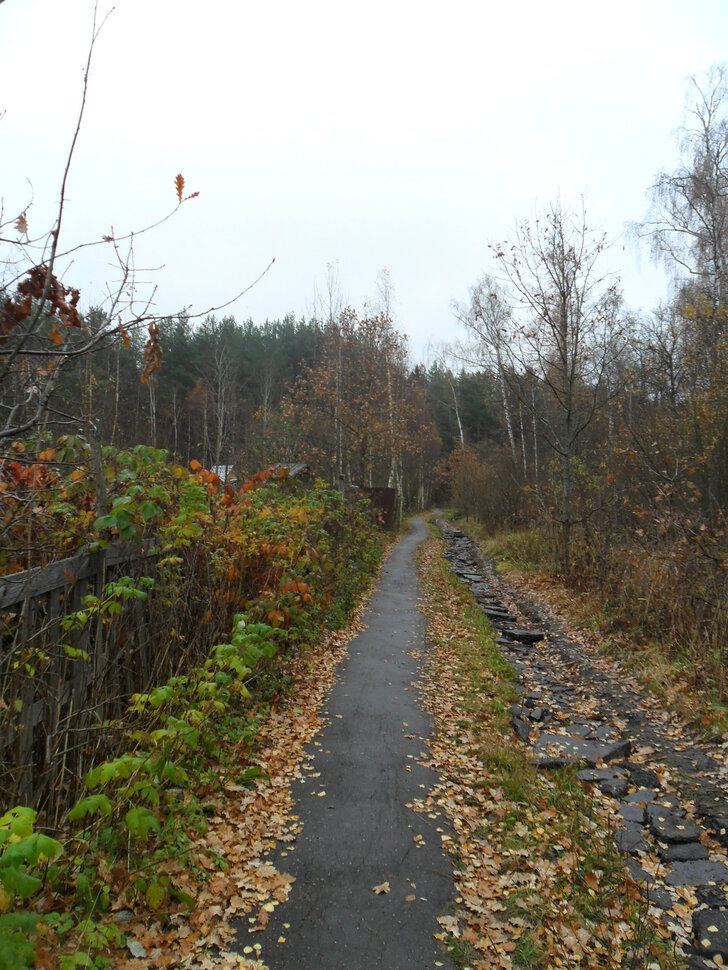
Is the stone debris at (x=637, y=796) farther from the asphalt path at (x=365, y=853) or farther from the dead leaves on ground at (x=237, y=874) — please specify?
the dead leaves on ground at (x=237, y=874)

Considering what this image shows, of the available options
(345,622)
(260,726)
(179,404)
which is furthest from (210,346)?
(260,726)

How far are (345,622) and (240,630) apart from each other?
5544 millimetres

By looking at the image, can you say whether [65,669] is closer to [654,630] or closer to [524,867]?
[524,867]

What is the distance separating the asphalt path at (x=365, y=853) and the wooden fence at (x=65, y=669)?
129 cm

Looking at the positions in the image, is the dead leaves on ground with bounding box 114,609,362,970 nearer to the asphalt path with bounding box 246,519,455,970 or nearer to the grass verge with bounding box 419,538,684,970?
the asphalt path with bounding box 246,519,455,970

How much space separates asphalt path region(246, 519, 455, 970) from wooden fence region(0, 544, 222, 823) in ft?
4.23

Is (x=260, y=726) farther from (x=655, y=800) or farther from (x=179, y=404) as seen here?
(x=179, y=404)

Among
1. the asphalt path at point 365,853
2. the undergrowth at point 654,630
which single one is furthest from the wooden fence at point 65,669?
the undergrowth at point 654,630

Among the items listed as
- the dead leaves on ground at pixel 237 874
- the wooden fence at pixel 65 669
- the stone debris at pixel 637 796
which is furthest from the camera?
the stone debris at pixel 637 796

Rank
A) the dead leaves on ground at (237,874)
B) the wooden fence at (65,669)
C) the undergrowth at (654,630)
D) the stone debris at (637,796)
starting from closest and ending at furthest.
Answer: the dead leaves on ground at (237,874)
the wooden fence at (65,669)
the stone debris at (637,796)
the undergrowth at (654,630)

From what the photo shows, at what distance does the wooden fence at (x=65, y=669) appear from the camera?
281cm

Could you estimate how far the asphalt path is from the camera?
2820mm

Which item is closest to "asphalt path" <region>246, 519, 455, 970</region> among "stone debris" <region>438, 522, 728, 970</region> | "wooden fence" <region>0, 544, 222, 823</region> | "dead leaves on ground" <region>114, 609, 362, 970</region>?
"dead leaves on ground" <region>114, 609, 362, 970</region>

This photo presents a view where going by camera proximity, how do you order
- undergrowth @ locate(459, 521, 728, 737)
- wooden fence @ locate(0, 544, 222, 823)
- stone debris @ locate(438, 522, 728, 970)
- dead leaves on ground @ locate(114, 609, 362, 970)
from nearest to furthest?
dead leaves on ground @ locate(114, 609, 362, 970), wooden fence @ locate(0, 544, 222, 823), stone debris @ locate(438, 522, 728, 970), undergrowth @ locate(459, 521, 728, 737)
